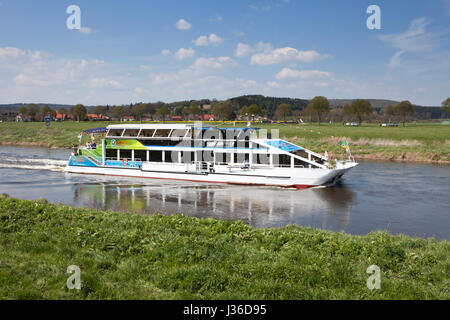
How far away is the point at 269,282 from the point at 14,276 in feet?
19.2

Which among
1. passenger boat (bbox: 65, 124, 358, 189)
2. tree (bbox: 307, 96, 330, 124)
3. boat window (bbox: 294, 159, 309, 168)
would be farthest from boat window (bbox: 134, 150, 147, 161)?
tree (bbox: 307, 96, 330, 124)

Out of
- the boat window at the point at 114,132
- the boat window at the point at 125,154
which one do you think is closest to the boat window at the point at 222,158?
the boat window at the point at 125,154

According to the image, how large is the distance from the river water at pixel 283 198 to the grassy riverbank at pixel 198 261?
21.1ft

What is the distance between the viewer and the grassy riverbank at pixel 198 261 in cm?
801

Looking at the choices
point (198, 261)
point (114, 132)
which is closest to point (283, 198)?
point (198, 261)

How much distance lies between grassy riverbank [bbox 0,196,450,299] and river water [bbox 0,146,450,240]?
6.43 metres

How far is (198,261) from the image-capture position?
994 cm

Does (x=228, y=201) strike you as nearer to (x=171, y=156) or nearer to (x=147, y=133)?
(x=171, y=156)

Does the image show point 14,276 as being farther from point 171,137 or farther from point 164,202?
point 171,137

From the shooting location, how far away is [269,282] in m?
8.45

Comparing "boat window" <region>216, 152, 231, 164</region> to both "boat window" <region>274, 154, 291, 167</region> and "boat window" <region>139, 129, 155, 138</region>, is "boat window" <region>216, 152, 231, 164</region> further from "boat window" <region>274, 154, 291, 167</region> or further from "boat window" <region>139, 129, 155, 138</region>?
"boat window" <region>139, 129, 155, 138</region>

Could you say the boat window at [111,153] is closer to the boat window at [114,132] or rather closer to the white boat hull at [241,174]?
the white boat hull at [241,174]

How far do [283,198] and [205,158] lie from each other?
10148 mm
